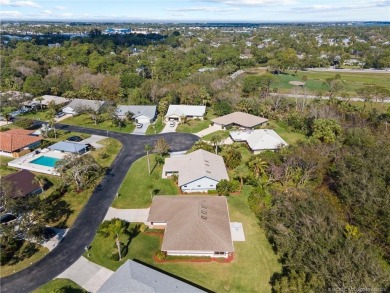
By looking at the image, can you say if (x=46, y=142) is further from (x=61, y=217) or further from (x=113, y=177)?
(x=61, y=217)

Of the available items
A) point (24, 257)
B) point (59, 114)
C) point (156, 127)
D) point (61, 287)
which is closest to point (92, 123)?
point (59, 114)

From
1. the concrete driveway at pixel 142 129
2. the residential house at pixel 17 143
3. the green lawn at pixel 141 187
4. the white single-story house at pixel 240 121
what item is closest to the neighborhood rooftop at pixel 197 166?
the green lawn at pixel 141 187

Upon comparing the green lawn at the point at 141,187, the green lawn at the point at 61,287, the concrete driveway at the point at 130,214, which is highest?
the green lawn at the point at 141,187

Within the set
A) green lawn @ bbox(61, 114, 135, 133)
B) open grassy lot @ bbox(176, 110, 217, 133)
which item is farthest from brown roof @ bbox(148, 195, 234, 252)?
green lawn @ bbox(61, 114, 135, 133)

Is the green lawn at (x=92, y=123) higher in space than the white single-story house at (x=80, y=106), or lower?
lower

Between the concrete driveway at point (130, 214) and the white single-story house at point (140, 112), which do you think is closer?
the concrete driveway at point (130, 214)

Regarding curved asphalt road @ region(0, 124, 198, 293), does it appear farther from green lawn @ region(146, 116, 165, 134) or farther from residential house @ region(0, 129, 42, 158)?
residential house @ region(0, 129, 42, 158)

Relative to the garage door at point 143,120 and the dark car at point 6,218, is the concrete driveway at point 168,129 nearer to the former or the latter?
the garage door at point 143,120

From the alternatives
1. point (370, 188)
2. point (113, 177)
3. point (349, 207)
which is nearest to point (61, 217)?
point (113, 177)
